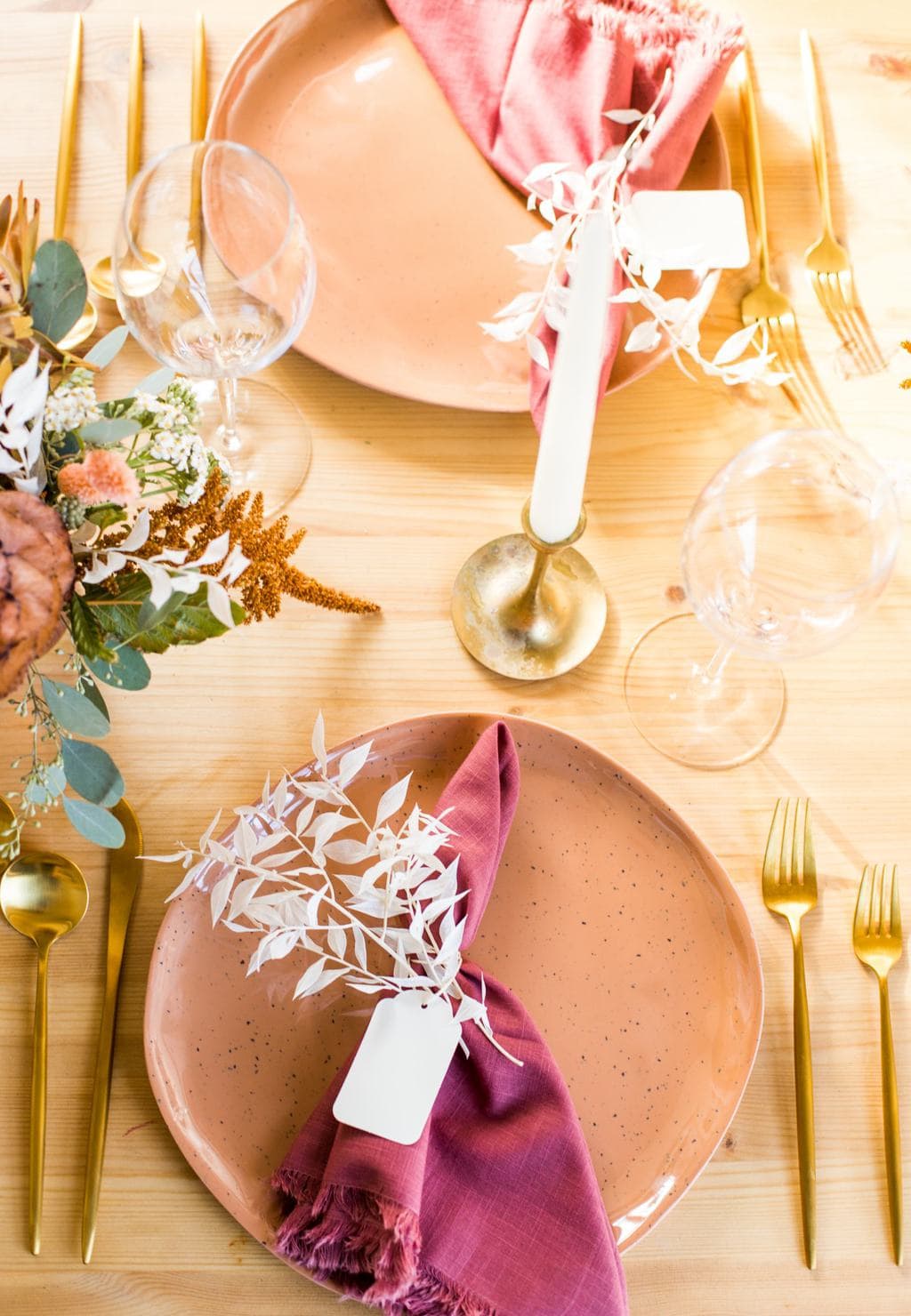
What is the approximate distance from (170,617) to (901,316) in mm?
689

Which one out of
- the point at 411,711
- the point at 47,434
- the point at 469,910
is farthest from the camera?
the point at 411,711

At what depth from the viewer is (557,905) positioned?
756 millimetres

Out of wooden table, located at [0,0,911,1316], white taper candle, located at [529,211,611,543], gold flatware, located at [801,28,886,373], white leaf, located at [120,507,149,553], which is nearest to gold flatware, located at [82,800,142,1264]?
wooden table, located at [0,0,911,1316]

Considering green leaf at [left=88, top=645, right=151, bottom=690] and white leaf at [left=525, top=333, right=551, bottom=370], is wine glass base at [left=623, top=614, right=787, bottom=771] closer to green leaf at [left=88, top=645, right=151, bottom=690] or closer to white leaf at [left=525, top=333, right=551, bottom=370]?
white leaf at [left=525, top=333, right=551, bottom=370]

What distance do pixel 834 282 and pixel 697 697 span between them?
0.39 metres

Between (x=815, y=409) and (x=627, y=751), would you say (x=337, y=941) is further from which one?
(x=815, y=409)

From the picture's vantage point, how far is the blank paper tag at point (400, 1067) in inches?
24.9

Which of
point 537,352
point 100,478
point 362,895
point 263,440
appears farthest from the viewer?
point 263,440

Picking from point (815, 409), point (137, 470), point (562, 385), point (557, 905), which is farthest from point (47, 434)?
point (815, 409)

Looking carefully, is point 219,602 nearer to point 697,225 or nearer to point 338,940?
point 338,940

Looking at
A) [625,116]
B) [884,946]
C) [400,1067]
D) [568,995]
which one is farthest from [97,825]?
[625,116]

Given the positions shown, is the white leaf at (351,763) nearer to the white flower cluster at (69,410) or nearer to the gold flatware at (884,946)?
the white flower cluster at (69,410)

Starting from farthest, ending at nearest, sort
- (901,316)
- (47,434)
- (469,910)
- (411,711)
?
(901,316), (411,711), (469,910), (47,434)

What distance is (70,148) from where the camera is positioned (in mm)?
907
